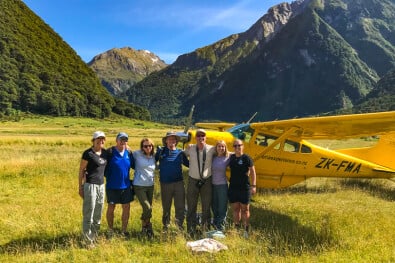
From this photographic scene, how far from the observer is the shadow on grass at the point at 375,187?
12.6m

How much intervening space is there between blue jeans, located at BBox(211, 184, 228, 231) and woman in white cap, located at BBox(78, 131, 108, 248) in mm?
2244

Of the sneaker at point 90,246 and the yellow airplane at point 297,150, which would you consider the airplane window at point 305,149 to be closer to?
the yellow airplane at point 297,150

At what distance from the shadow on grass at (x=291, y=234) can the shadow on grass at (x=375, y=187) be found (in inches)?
183

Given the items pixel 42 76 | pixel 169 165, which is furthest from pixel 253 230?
pixel 42 76

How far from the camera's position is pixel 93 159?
21.4 feet

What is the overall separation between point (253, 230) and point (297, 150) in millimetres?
4896

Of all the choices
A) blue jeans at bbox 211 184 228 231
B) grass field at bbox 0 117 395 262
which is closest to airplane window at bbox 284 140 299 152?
grass field at bbox 0 117 395 262

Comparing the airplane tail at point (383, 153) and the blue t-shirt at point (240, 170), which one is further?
the airplane tail at point (383, 153)

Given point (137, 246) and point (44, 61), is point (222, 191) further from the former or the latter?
point (44, 61)

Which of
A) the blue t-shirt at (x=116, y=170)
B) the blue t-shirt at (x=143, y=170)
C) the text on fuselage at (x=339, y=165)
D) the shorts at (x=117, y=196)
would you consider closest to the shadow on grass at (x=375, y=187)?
the text on fuselage at (x=339, y=165)

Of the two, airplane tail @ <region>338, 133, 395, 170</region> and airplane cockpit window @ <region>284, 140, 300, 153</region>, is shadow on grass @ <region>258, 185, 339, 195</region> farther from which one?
airplane tail @ <region>338, 133, 395, 170</region>

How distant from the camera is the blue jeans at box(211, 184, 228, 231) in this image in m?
7.30

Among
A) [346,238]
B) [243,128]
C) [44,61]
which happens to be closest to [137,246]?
[346,238]

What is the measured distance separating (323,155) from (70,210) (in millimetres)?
8101
